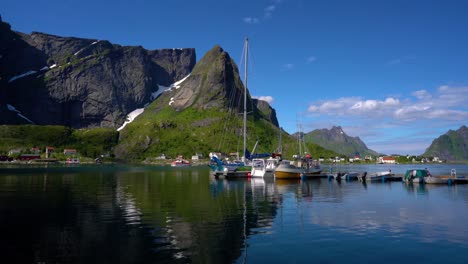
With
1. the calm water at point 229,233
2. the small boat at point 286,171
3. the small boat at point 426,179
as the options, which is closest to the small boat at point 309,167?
the small boat at point 286,171

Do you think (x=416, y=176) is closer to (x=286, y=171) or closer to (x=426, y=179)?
(x=426, y=179)

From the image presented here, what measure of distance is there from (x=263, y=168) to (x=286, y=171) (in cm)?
630

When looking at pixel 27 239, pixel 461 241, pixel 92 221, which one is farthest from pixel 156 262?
pixel 461 241

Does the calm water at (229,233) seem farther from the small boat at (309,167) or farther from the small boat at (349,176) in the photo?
the small boat at (309,167)

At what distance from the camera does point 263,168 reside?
3595 inches

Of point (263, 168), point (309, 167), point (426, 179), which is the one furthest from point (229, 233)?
point (309, 167)

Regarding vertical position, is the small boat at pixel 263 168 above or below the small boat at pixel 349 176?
above

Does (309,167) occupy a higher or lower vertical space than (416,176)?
higher

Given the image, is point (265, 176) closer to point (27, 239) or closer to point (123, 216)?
point (123, 216)

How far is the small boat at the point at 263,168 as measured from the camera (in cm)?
9044

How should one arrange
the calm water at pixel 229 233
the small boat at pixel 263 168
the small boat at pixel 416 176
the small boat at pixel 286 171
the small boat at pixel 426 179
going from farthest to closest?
the small boat at pixel 263 168, the small boat at pixel 286 171, the small boat at pixel 416 176, the small boat at pixel 426 179, the calm water at pixel 229 233

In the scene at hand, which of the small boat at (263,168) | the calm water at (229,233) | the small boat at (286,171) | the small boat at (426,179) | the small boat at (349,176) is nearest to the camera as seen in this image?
the calm water at (229,233)

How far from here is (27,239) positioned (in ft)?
74.7

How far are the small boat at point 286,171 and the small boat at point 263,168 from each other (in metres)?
2.17
